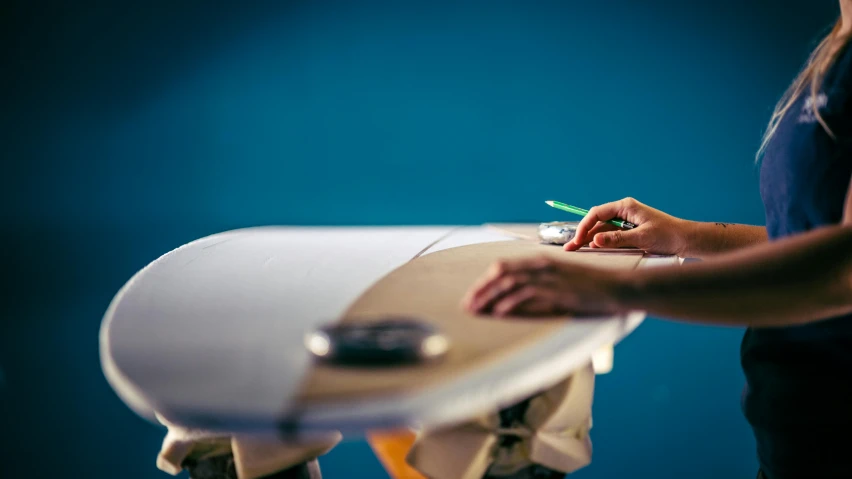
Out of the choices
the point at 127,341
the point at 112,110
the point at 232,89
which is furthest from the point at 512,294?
the point at 112,110

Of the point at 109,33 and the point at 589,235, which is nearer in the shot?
the point at 589,235

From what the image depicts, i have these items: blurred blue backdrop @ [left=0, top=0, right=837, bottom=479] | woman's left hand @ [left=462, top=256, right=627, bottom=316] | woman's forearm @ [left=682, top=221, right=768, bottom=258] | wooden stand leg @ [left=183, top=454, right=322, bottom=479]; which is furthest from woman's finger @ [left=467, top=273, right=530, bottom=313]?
blurred blue backdrop @ [left=0, top=0, right=837, bottom=479]

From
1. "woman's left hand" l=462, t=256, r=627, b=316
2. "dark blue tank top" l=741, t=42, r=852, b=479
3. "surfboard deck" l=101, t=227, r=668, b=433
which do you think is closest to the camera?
"surfboard deck" l=101, t=227, r=668, b=433

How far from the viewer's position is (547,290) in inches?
25.0

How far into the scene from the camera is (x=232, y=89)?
201 centimetres

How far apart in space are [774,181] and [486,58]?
1.22m

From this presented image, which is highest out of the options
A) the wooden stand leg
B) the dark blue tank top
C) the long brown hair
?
the long brown hair

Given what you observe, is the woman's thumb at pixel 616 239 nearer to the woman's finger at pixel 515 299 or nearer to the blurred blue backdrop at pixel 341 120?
the woman's finger at pixel 515 299

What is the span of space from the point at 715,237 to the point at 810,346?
31 cm

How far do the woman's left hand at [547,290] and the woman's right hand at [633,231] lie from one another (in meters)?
0.43

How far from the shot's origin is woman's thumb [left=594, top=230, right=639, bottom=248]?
1.06 metres

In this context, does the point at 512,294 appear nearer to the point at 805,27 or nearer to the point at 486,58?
the point at 486,58

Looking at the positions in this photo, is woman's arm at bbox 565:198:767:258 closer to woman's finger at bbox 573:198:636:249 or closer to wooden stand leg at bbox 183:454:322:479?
woman's finger at bbox 573:198:636:249

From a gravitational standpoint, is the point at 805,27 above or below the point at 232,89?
above
